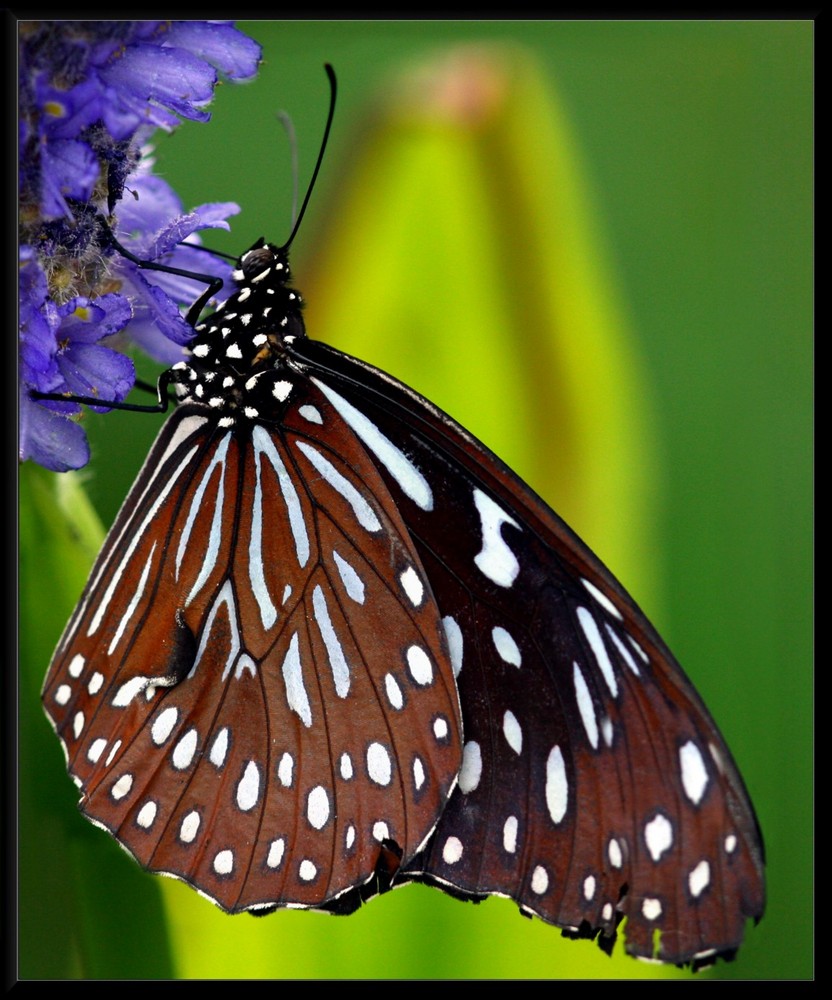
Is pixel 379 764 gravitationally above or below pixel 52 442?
below

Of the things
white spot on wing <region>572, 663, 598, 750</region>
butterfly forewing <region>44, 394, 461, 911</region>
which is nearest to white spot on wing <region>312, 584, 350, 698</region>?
butterfly forewing <region>44, 394, 461, 911</region>

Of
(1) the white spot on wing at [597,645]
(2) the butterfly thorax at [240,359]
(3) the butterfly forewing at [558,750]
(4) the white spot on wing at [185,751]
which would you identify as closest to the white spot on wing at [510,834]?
(3) the butterfly forewing at [558,750]

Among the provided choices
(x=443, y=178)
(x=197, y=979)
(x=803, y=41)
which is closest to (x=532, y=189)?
(x=443, y=178)

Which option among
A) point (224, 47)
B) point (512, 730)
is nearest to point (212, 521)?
point (512, 730)

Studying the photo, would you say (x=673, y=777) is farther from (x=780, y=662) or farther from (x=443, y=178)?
(x=443, y=178)

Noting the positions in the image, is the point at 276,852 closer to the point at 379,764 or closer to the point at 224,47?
the point at 379,764

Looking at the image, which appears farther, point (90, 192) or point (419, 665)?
point (419, 665)

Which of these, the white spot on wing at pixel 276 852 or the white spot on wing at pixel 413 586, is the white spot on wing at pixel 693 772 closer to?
the white spot on wing at pixel 413 586
